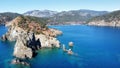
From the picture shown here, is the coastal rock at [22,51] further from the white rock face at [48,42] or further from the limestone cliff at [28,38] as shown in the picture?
the white rock face at [48,42]

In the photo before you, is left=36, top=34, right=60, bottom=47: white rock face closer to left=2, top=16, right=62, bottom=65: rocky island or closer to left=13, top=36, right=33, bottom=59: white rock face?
left=2, top=16, right=62, bottom=65: rocky island

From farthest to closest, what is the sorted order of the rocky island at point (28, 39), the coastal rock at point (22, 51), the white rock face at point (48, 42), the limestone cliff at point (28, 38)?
the white rock face at point (48, 42), the limestone cliff at point (28, 38), the rocky island at point (28, 39), the coastal rock at point (22, 51)

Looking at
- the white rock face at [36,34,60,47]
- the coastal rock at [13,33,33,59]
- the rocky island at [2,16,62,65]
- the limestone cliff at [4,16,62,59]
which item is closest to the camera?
the coastal rock at [13,33,33,59]

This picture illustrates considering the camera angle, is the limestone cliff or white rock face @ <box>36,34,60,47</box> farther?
white rock face @ <box>36,34,60,47</box>

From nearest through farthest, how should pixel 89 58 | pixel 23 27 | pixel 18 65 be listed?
pixel 18 65
pixel 89 58
pixel 23 27

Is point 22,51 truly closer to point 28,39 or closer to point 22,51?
point 22,51

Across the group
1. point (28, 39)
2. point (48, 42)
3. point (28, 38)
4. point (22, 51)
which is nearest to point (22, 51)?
point (22, 51)

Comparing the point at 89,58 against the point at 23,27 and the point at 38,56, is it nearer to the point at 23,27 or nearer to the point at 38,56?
the point at 38,56

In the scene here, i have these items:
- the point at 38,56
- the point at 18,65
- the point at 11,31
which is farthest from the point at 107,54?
the point at 11,31

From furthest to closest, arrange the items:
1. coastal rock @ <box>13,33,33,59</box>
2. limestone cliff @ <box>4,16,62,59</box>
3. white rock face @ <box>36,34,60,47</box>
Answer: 1. white rock face @ <box>36,34,60,47</box>
2. limestone cliff @ <box>4,16,62,59</box>
3. coastal rock @ <box>13,33,33,59</box>

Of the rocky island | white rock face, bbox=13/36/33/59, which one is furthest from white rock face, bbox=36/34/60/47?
white rock face, bbox=13/36/33/59

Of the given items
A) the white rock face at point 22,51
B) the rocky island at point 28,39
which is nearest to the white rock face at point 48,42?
the rocky island at point 28,39
